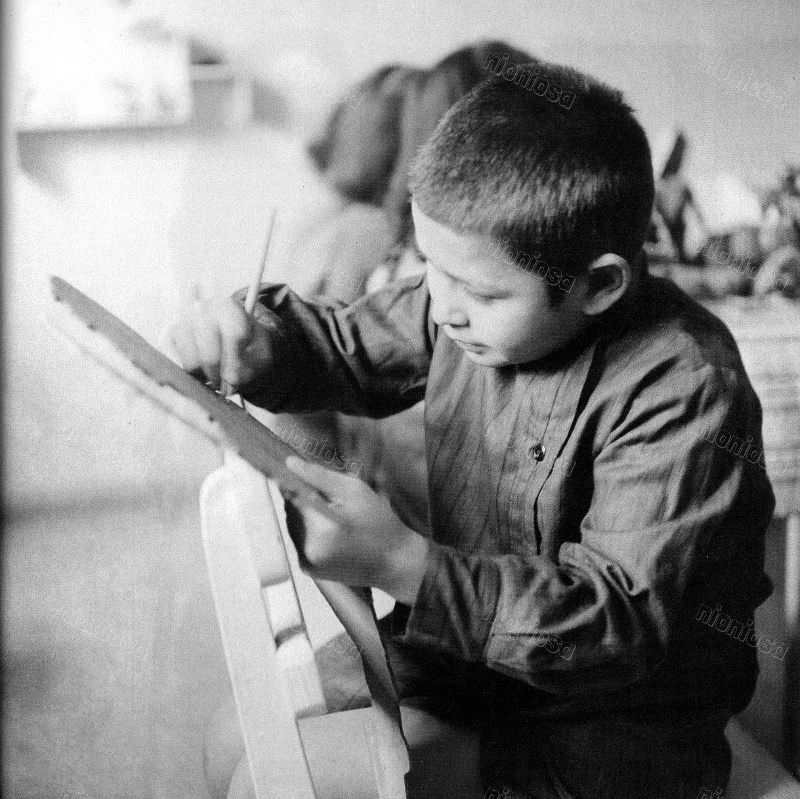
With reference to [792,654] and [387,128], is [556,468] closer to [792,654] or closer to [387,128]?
[792,654]

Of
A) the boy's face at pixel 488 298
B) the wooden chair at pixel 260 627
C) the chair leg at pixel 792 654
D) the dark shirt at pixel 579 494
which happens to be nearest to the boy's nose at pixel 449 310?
the boy's face at pixel 488 298

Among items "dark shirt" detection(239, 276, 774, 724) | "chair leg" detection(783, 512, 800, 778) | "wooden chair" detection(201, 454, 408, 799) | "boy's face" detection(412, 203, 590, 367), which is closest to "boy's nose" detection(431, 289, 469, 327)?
"boy's face" detection(412, 203, 590, 367)

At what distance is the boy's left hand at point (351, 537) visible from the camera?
0.43m

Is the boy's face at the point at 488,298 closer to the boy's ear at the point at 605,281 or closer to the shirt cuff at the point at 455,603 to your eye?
the boy's ear at the point at 605,281

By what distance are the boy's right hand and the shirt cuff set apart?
0.21 metres

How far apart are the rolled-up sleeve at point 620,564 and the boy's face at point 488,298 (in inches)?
2.8

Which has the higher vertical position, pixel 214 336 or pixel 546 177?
pixel 546 177

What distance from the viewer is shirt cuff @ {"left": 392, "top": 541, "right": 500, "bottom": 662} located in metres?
0.49

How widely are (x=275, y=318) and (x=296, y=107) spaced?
1.47ft

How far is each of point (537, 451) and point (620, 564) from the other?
0.13 m

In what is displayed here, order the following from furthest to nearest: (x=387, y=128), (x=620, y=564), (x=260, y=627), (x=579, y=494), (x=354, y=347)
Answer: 1. (x=387, y=128)
2. (x=354, y=347)
3. (x=579, y=494)
4. (x=620, y=564)
5. (x=260, y=627)

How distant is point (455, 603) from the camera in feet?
1.63

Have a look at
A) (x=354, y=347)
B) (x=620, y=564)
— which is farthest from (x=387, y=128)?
(x=620, y=564)

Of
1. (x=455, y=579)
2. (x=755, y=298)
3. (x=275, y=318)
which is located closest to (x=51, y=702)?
(x=275, y=318)
